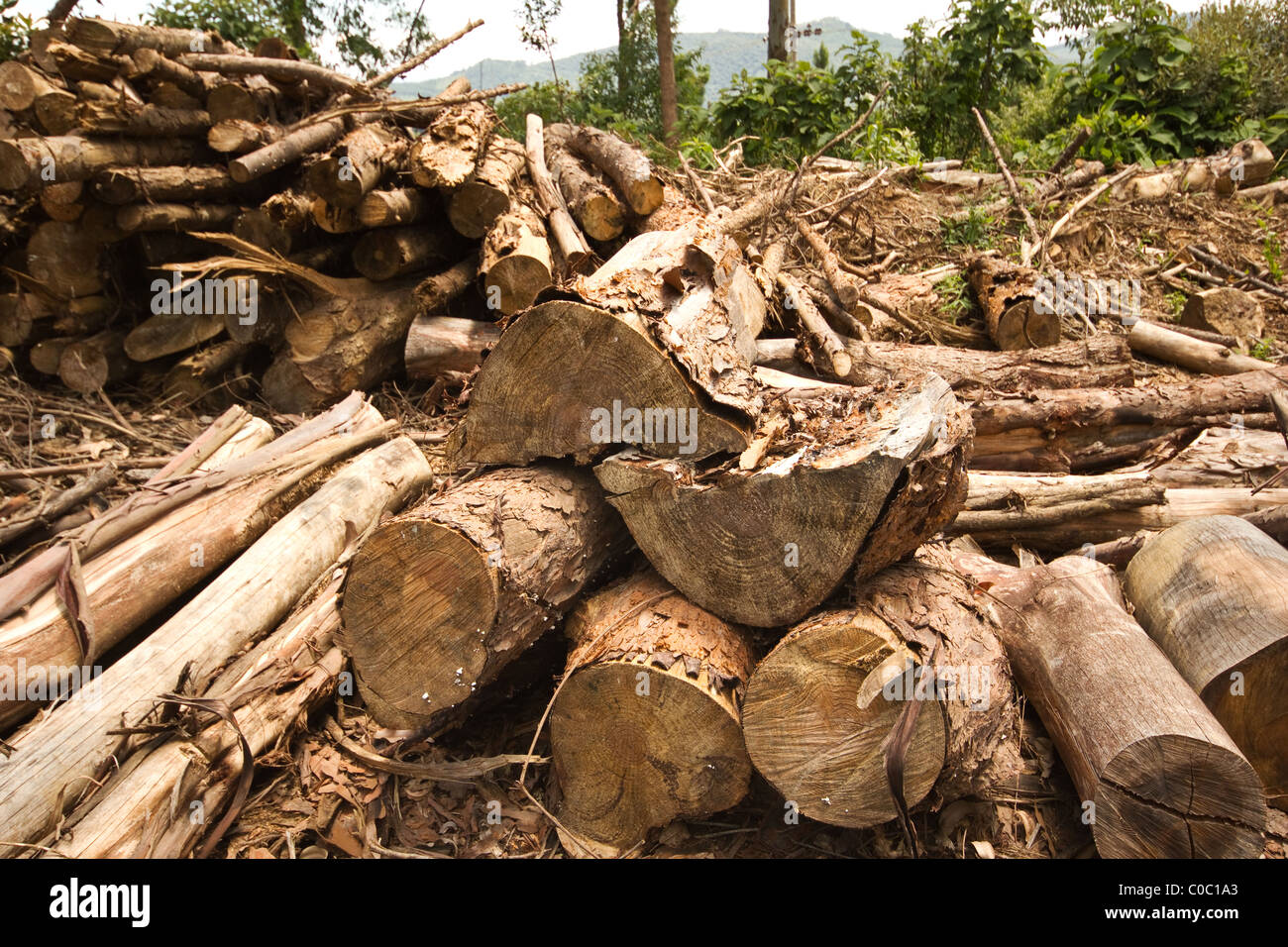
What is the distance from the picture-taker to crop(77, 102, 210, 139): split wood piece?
4.66 m

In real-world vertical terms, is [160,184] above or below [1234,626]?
above

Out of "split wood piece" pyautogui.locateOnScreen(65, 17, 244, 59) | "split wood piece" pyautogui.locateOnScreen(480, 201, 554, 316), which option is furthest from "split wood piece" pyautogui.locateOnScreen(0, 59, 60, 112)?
"split wood piece" pyautogui.locateOnScreen(480, 201, 554, 316)

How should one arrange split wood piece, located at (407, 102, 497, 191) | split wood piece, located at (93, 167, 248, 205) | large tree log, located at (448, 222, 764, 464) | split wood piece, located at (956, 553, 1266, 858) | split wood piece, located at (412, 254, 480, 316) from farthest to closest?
1. split wood piece, located at (412, 254, 480, 316)
2. split wood piece, located at (407, 102, 497, 191)
3. split wood piece, located at (93, 167, 248, 205)
4. large tree log, located at (448, 222, 764, 464)
5. split wood piece, located at (956, 553, 1266, 858)

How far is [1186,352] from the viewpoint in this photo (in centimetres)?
568

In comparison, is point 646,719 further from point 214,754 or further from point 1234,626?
point 1234,626

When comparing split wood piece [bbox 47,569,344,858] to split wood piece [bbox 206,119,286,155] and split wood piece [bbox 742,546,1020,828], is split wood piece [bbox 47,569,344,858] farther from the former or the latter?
split wood piece [bbox 206,119,286,155]

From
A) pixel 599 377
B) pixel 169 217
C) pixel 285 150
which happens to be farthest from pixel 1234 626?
pixel 169 217

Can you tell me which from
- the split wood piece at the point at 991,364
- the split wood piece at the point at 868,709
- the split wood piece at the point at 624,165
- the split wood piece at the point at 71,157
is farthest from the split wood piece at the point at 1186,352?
the split wood piece at the point at 71,157

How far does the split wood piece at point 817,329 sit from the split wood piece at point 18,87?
4.16 metres

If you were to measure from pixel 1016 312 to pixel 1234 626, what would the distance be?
3.32m

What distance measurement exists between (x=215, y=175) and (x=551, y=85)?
6718 millimetres

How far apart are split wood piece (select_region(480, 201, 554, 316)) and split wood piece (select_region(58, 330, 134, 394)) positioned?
234cm

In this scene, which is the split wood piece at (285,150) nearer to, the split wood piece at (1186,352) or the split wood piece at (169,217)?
the split wood piece at (169,217)

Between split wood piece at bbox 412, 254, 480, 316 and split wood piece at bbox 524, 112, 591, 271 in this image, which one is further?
split wood piece at bbox 524, 112, 591, 271
